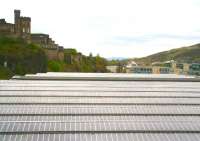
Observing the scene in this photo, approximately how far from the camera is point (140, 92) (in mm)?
34719

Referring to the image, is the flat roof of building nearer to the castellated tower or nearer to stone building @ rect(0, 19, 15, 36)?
stone building @ rect(0, 19, 15, 36)

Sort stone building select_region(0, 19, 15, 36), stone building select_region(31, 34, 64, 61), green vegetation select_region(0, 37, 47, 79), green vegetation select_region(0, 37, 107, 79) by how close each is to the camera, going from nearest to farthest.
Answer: green vegetation select_region(0, 37, 107, 79) < green vegetation select_region(0, 37, 47, 79) < stone building select_region(0, 19, 15, 36) < stone building select_region(31, 34, 64, 61)

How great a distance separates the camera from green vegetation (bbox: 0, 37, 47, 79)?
8556cm

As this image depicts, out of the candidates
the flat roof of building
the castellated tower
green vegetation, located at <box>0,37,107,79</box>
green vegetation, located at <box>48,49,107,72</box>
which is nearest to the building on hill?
the castellated tower

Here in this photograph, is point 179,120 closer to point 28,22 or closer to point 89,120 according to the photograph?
point 89,120

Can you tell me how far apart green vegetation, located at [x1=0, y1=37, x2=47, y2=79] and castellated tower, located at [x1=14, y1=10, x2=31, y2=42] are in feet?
25.5

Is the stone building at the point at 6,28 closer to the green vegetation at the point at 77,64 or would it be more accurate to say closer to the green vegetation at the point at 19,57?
the green vegetation at the point at 19,57

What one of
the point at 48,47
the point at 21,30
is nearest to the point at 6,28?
the point at 21,30

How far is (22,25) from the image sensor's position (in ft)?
344

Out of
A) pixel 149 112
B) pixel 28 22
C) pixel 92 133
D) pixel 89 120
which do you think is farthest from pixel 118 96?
pixel 28 22

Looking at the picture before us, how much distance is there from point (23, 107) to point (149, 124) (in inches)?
360

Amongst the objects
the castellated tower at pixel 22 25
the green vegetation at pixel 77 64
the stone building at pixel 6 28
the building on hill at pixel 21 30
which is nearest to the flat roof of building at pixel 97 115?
the stone building at pixel 6 28

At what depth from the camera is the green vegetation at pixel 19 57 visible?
8556cm

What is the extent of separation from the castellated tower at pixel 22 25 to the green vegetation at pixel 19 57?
778cm
